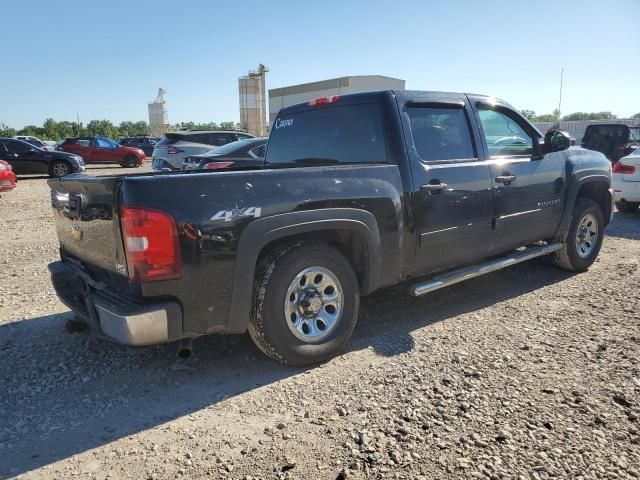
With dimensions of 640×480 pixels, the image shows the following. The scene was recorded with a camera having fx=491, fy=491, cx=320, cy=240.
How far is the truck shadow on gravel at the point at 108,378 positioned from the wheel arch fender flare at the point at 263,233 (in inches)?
20.9

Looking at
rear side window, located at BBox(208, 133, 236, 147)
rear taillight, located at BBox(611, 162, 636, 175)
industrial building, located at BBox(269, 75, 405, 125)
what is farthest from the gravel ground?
industrial building, located at BBox(269, 75, 405, 125)

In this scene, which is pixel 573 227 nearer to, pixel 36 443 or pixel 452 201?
pixel 452 201

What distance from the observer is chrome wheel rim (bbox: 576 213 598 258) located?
573cm

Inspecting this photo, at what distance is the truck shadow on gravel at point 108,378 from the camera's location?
8.90 ft

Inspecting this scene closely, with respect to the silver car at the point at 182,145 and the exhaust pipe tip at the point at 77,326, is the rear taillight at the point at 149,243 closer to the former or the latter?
the exhaust pipe tip at the point at 77,326

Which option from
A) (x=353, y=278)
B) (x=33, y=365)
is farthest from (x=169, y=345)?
(x=353, y=278)

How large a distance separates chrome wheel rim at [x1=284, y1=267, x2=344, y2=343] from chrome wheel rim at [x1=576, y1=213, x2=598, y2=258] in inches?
143

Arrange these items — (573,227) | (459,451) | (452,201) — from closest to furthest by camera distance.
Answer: (459,451)
(452,201)
(573,227)

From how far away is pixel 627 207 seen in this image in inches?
409

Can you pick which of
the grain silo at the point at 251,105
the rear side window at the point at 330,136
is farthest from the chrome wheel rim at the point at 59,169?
the grain silo at the point at 251,105

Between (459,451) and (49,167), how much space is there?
18.7m

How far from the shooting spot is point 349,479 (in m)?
2.30

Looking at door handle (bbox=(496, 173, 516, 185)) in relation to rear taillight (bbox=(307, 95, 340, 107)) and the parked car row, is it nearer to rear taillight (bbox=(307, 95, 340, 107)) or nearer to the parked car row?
rear taillight (bbox=(307, 95, 340, 107))

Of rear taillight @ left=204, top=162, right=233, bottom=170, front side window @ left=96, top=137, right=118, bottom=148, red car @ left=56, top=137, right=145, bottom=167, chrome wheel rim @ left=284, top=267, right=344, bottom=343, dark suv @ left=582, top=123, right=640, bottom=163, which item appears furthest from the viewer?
front side window @ left=96, top=137, right=118, bottom=148
